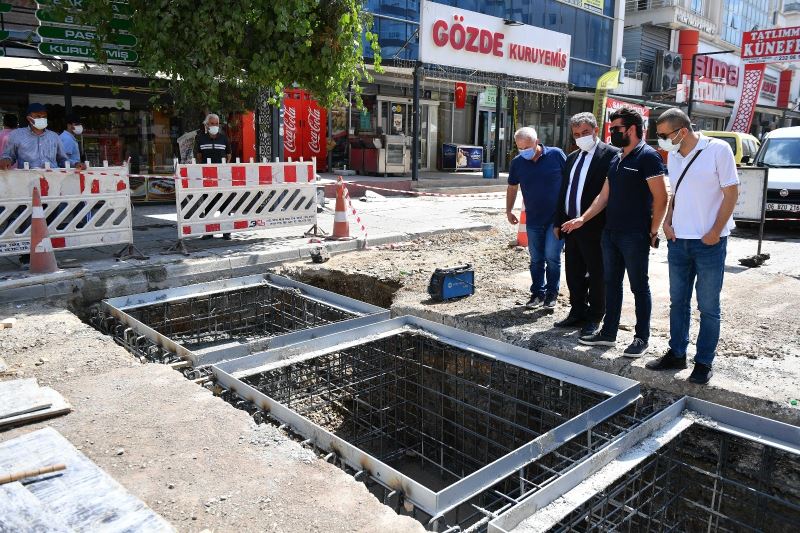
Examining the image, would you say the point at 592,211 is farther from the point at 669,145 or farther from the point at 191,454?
the point at 191,454

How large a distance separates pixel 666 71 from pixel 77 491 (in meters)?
36.5

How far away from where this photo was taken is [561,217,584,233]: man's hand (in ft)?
17.1

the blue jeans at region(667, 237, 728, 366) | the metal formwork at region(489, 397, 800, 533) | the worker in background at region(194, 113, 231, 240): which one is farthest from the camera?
the worker in background at region(194, 113, 231, 240)

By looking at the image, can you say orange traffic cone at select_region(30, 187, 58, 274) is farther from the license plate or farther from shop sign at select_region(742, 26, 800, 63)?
shop sign at select_region(742, 26, 800, 63)

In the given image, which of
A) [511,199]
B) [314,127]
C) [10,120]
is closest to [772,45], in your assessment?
[314,127]

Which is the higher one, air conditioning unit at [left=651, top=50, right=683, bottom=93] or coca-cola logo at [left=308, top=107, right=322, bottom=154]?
air conditioning unit at [left=651, top=50, right=683, bottom=93]

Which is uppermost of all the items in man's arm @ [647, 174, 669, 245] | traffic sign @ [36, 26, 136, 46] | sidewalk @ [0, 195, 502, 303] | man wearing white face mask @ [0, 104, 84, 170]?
traffic sign @ [36, 26, 136, 46]

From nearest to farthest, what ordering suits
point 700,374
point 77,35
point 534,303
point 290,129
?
point 700,374, point 534,303, point 77,35, point 290,129

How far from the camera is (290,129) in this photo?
66.2 feet

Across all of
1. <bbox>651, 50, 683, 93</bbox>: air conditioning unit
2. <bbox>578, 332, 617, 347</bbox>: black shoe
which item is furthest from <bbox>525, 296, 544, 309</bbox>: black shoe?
<bbox>651, 50, 683, 93</bbox>: air conditioning unit

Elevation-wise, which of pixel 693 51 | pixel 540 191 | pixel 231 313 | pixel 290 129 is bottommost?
pixel 231 313

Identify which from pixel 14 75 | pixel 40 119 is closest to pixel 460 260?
pixel 40 119

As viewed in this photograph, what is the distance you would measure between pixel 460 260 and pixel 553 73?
684 inches

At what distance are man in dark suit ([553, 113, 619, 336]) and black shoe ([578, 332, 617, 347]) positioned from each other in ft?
0.39
